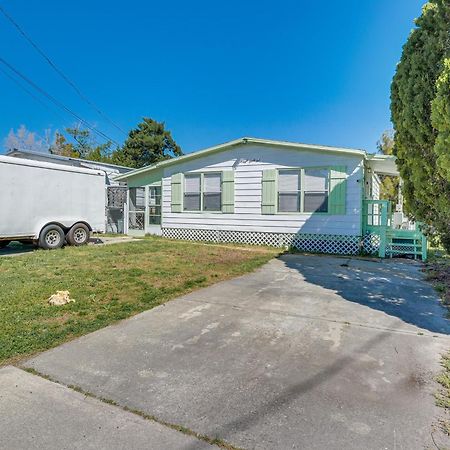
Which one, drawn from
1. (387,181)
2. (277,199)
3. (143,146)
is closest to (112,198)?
(277,199)

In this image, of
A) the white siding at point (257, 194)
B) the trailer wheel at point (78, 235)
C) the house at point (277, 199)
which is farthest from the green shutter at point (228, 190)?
the trailer wheel at point (78, 235)

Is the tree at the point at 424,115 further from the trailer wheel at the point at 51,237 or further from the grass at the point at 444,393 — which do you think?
the trailer wheel at the point at 51,237

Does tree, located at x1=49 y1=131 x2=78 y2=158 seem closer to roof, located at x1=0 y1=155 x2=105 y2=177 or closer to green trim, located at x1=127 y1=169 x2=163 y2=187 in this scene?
green trim, located at x1=127 y1=169 x2=163 y2=187

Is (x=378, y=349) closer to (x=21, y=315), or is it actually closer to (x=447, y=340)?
(x=447, y=340)

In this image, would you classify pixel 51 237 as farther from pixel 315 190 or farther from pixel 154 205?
pixel 315 190

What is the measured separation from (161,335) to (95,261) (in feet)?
15.1

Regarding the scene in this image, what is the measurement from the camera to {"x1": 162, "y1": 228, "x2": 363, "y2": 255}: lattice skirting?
32.1ft

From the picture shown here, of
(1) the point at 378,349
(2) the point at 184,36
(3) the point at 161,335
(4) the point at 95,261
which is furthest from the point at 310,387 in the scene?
(2) the point at 184,36

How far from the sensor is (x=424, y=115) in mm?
4434

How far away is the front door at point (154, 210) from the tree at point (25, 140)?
2662 centimetres

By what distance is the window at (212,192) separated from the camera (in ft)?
38.5

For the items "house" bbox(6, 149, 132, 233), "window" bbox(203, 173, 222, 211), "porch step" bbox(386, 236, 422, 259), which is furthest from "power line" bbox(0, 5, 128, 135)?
"porch step" bbox(386, 236, 422, 259)

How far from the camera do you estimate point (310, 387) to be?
2359mm

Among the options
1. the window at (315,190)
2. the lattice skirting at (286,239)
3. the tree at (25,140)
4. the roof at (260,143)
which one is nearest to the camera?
the roof at (260,143)
